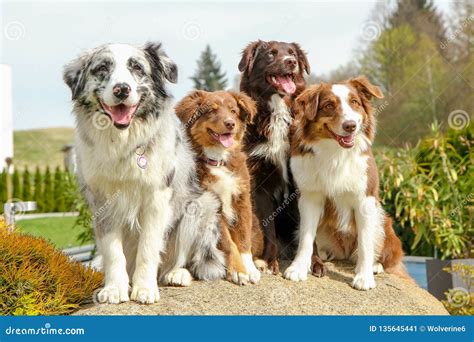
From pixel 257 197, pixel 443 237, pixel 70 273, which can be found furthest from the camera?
pixel 443 237

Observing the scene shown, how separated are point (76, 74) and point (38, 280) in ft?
5.61

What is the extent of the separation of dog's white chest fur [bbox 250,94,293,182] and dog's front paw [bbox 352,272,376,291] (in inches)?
45.0

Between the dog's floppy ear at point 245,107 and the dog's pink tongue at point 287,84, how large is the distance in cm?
38

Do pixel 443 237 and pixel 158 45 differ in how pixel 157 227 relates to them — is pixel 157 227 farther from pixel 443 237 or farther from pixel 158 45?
pixel 443 237

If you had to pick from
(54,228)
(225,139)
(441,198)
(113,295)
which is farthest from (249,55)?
(54,228)

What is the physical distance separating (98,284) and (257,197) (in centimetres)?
168

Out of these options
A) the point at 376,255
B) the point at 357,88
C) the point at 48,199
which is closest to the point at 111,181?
the point at 357,88

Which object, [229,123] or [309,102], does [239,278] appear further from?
[309,102]

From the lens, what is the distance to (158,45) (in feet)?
15.8

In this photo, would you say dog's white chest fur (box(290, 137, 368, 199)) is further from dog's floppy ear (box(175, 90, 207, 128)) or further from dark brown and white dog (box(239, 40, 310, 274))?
dog's floppy ear (box(175, 90, 207, 128))

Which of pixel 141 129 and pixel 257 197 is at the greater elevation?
pixel 141 129

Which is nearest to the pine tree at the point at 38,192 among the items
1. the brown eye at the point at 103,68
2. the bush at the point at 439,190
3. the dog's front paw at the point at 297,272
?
the bush at the point at 439,190

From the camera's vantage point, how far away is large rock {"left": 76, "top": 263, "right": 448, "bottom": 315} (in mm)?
4660

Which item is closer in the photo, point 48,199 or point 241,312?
point 241,312
